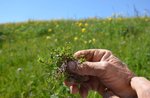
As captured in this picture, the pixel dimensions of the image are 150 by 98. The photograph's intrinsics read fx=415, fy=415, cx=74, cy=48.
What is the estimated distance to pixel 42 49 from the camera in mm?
7535

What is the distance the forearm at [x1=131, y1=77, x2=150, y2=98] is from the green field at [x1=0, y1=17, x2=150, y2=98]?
59 cm

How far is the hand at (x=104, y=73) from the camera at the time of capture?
3207 mm

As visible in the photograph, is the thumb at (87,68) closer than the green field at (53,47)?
Yes

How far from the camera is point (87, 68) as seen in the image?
3189 millimetres

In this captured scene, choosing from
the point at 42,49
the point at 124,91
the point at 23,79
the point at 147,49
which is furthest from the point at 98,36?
the point at 124,91

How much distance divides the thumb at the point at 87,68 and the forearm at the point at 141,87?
0.26m

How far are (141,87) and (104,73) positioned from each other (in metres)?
0.33

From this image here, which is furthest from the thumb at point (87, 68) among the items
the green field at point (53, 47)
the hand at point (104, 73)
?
the green field at point (53, 47)

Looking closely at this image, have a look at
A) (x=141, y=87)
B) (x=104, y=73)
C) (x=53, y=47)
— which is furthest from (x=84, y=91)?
(x=53, y=47)

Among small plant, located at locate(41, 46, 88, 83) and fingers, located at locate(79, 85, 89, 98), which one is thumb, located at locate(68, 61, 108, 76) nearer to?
small plant, located at locate(41, 46, 88, 83)

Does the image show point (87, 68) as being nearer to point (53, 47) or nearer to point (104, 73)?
point (104, 73)

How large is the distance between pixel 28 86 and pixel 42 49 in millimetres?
2019

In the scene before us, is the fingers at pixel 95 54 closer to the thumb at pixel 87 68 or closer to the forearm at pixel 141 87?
the thumb at pixel 87 68

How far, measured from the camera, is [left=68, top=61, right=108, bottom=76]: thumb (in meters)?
3.18
